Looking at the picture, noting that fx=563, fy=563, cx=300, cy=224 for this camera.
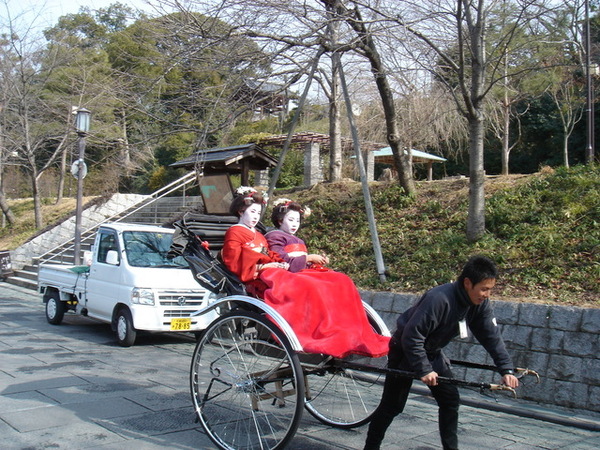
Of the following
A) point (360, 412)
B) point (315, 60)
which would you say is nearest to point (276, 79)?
point (315, 60)

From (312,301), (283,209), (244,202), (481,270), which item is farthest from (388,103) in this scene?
(481,270)

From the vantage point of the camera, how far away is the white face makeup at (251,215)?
5.17 m

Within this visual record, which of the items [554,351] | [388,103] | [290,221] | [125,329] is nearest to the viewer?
[290,221]

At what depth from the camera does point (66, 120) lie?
24.8 m

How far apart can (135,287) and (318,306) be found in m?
4.93

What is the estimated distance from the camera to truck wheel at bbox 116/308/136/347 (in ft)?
27.5

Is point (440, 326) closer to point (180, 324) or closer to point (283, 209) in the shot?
point (283, 209)

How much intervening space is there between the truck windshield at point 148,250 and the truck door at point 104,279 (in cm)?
19

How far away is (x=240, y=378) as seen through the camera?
438 cm

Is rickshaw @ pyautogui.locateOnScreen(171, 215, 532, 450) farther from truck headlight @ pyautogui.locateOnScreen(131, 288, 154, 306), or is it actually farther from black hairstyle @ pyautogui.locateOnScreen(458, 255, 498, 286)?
truck headlight @ pyautogui.locateOnScreen(131, 288, 154, 306)

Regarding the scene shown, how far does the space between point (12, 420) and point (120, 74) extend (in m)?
7.25

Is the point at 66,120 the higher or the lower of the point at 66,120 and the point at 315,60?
the higher

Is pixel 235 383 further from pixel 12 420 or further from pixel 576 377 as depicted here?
pixel 576 377

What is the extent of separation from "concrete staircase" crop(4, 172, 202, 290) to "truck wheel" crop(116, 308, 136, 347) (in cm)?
916
